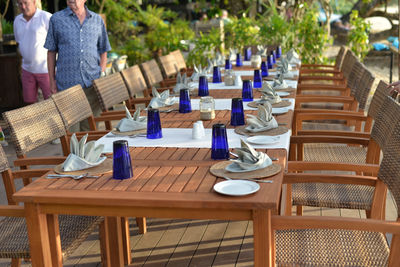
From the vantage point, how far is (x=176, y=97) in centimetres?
412

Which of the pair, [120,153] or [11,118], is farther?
[11,118]

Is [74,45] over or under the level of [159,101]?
over

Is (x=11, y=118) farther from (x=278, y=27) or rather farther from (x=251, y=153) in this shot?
(x=278, y=27)

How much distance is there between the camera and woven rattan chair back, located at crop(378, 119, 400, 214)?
237 cm

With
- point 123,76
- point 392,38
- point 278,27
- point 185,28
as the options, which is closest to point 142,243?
point 123,76

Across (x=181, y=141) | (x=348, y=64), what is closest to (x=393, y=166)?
(x=181, y=141)

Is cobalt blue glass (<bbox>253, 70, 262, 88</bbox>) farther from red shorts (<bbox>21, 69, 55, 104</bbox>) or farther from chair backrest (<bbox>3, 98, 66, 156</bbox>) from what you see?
red shorts (<bbox>21, 69, 55, 104</bbox>)

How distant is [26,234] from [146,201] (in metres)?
0.78

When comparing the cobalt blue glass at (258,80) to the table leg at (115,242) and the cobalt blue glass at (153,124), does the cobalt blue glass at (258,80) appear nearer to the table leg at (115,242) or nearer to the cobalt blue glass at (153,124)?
the cobalt blue glass at (153,124)

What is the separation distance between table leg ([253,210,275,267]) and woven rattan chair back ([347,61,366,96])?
293 cm

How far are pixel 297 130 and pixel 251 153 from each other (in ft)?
5.94

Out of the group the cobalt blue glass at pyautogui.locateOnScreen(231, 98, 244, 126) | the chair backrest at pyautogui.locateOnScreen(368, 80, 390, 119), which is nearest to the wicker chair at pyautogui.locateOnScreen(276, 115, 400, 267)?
the cobalt blue glass at pyautogui.locateOnScreen(231, 98, 244, 126)

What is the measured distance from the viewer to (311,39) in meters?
8.18

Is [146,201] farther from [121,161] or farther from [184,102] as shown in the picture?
[184,102]
